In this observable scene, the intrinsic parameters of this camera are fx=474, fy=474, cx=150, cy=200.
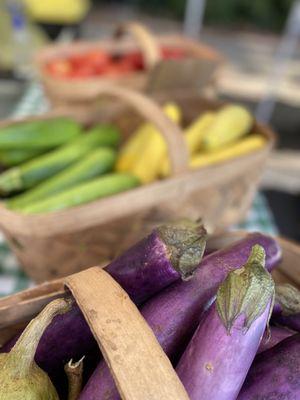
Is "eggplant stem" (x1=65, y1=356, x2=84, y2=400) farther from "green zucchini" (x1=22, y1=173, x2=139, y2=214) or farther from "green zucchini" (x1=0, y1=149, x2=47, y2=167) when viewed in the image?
"green zucchini" (x1=0, y1=149, x2=47, y2=167)

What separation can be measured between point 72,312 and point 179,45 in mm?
1384

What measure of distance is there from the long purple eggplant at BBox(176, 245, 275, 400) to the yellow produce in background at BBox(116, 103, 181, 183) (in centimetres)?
54

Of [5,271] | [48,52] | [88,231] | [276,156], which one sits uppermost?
[48,52]

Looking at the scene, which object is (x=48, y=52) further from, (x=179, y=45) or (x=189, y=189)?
(x=189, y=189)

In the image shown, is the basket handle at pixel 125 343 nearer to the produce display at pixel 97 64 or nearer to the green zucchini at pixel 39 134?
the green zucchini at pixel 39 134

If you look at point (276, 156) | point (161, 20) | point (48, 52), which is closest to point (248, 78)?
point (276, 156)

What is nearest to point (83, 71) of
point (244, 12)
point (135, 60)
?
point (135, 60)

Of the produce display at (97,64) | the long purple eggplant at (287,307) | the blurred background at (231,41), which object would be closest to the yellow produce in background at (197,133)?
the produce display at (97,64)

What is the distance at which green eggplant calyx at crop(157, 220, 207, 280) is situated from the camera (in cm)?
43

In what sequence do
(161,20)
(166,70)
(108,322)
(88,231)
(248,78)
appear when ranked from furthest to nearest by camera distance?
1. (161,20)
2. (248,78)
3. (166,70)
4. (88,231)
5. (108,322)

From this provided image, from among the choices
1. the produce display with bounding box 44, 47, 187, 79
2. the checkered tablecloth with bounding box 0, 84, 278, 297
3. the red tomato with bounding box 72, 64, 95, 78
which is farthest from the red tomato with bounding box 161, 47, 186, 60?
the checkered tablecloth with bounding box 0, 84, 278, 297

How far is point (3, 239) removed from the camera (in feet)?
3.15

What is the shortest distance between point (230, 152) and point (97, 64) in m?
0.67

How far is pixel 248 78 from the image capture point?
379cm
